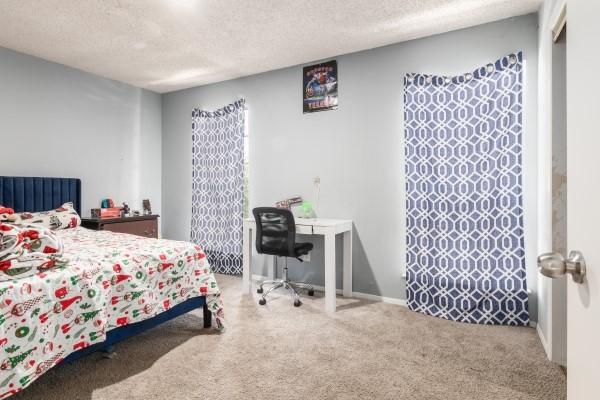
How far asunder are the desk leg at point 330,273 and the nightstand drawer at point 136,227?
101 inches

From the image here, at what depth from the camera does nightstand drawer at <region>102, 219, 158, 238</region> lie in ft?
13.2

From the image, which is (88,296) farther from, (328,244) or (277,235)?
(328,244)

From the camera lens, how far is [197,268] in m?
2.65

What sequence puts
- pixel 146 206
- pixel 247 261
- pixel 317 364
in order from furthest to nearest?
pixel 146 206, pixel 247 261, pixel 317 364

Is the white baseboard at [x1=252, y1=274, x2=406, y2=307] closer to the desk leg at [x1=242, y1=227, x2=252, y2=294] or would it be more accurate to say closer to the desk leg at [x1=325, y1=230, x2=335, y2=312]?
the desk leg at [x1=325, y1=230, x2=335, y2=312]

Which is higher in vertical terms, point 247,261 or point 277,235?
point 277,235

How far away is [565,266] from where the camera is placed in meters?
0.69

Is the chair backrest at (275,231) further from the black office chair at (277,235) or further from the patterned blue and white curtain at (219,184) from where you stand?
the patterned blue and white curtain at (219,184)

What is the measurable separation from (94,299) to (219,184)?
2.75 m

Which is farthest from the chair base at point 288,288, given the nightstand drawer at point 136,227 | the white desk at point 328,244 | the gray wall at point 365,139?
the nightstand drawer at point 136,227

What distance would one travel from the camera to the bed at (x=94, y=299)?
162cm

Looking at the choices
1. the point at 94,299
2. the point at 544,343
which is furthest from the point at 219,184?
the point at 544,343

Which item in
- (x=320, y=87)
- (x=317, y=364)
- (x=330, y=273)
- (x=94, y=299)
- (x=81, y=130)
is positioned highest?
(x=320, y=87)

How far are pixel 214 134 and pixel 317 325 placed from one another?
299 centimetres
